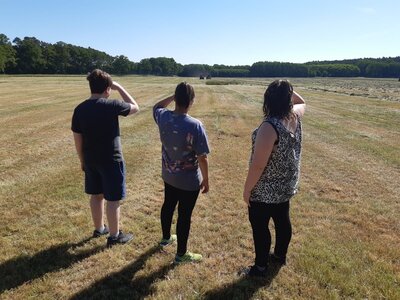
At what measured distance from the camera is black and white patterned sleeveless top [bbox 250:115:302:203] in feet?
12.0

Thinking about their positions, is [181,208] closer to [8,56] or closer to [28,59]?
[8,56]

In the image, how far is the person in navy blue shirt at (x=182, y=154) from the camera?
3.85 meters

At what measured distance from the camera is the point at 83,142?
14.3 ft

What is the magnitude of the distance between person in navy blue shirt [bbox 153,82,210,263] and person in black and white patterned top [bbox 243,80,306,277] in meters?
0.58

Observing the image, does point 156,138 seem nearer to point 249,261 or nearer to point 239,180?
point 239,180

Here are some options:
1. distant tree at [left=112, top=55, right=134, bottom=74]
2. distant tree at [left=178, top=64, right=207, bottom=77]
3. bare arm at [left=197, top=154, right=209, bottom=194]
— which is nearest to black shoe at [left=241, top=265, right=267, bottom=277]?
bare arm at [left=197, top=154, right=209, bottom=194]

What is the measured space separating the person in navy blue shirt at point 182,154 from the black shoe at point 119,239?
2.90 ft

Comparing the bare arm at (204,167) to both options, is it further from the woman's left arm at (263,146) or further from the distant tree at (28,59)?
the distant tree at (28,59)

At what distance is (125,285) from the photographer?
3.97 m

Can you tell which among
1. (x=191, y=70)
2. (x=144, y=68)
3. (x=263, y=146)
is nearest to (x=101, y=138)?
(x=263, y=146)

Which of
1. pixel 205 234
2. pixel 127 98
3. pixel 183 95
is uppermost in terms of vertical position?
pixel 183 95

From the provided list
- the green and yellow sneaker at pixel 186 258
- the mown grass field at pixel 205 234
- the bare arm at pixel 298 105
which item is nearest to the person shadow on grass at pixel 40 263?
the mown grass field at pixel 205 234

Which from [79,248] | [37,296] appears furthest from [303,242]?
[37,296]

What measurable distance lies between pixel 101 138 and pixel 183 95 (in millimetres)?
1166
